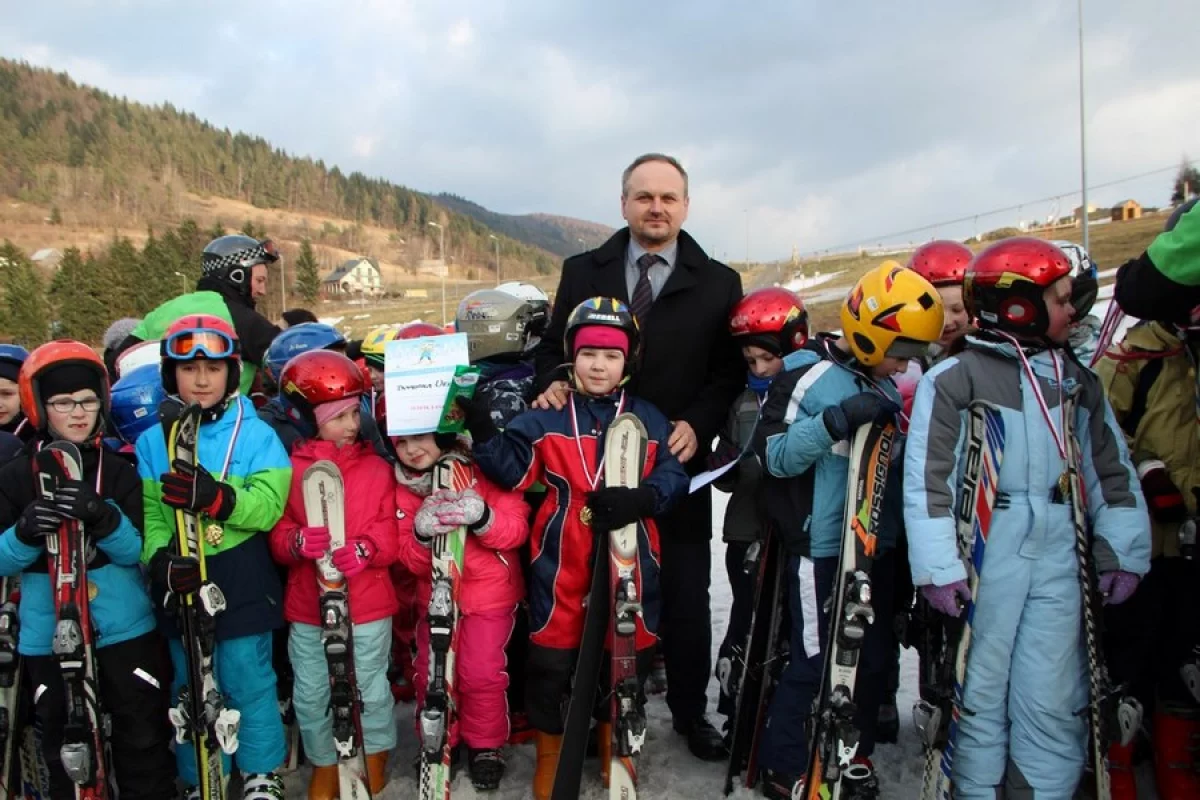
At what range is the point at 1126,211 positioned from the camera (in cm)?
4775

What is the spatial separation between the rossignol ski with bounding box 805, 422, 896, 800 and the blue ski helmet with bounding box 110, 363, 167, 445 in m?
3.83

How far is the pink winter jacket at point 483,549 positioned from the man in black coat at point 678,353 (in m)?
0.68

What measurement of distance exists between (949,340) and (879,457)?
1138mm

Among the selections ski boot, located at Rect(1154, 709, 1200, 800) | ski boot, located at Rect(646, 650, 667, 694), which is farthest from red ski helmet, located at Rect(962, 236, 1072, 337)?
ski boot, located at Rect(646, 650, 667, 694)

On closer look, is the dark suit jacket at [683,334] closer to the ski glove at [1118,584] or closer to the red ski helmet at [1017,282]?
the red ski helmet at [1017,282]

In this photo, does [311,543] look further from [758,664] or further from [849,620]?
[849,620]

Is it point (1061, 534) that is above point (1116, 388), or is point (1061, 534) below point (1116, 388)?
below

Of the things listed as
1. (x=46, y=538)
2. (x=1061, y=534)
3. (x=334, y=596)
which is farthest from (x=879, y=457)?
(x=46, y=538)

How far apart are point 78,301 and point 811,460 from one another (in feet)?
199

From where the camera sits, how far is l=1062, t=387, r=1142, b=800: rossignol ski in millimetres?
2988

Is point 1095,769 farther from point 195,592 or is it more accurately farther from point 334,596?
point 195,592

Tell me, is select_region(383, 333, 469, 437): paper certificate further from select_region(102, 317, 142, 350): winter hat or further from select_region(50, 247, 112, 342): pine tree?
select_region(50, 247, 112, 342): pine tree

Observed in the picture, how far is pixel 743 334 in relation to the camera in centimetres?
422

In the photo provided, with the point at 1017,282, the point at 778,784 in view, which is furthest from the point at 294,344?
the point at 1017,282
